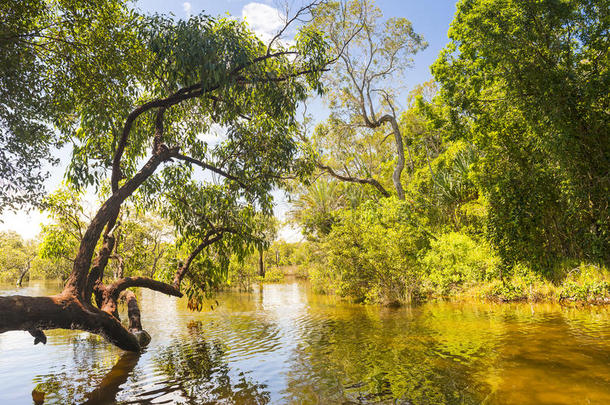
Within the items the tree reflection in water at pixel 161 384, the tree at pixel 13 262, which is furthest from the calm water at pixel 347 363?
the tree at pixel 13 262

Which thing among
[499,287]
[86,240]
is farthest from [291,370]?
[499,287]

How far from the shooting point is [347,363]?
614cm

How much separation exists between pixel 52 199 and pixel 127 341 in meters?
5.51

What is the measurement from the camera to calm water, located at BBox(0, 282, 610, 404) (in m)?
4.51

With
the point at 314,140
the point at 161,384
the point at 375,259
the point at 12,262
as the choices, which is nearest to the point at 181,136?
the point at 161,384

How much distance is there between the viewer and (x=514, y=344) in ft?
21.4

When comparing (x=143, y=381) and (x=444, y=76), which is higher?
(x=444, y=76)

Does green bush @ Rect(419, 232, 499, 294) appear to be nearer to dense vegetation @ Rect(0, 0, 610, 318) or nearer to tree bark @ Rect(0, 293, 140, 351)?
dense vegetation @ Rect(0, 0, 610, 318)

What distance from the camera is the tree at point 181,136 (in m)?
4.72

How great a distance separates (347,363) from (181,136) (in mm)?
5977

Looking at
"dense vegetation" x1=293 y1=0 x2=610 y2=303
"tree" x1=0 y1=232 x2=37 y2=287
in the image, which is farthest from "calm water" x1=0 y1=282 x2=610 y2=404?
"tree" x1=0 y1=232 x2=37 y2=287

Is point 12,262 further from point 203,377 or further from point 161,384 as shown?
point 203,377

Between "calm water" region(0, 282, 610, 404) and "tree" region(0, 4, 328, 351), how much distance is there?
115 cm

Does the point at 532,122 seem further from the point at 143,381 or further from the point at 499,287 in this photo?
the point at 143,381
